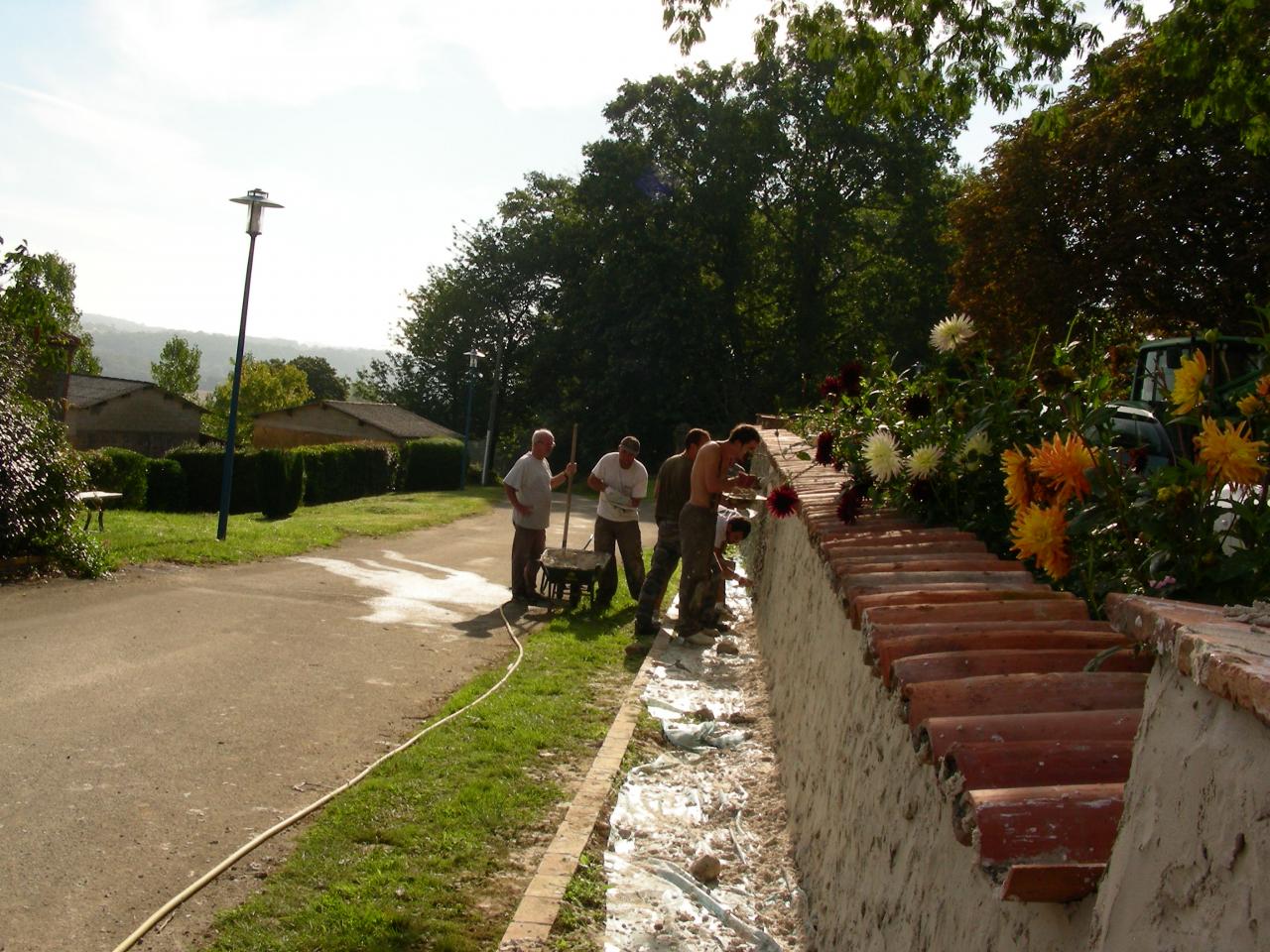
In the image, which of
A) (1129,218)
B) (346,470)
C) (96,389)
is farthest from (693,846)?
(96,389)

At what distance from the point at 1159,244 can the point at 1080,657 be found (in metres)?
18.6

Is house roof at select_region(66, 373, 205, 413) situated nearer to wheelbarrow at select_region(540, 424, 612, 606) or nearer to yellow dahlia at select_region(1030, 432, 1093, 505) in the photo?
wheelbarrow at select_region(540, 424, 612, 606)

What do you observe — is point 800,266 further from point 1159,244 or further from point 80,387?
point 80,387

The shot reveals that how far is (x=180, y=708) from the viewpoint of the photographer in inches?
291

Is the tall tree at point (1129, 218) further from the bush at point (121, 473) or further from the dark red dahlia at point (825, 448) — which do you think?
the bush at point (121, 473)

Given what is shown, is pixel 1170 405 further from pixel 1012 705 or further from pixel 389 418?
pixel 389 418

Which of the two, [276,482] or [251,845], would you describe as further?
[276,482]

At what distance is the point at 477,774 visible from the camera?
6.36m

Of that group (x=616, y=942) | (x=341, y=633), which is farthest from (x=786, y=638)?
(x=341, y=633)

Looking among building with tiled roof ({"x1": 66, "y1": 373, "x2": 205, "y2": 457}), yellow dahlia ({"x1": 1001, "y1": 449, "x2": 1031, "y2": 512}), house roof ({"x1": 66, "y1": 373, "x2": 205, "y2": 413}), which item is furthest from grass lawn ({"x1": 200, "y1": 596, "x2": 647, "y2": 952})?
house roof ({"x1": 66, "y1": 373, "x2": 205, "y2": 413})

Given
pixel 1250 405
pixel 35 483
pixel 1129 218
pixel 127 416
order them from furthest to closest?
pixel 127 416 → pixel 1129 218 → pixel 35 483 → pixel 1250 405

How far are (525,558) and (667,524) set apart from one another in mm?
2050

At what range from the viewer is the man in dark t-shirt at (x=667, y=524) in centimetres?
1080

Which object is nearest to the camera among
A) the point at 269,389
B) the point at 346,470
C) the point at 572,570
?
the point at 572,570
